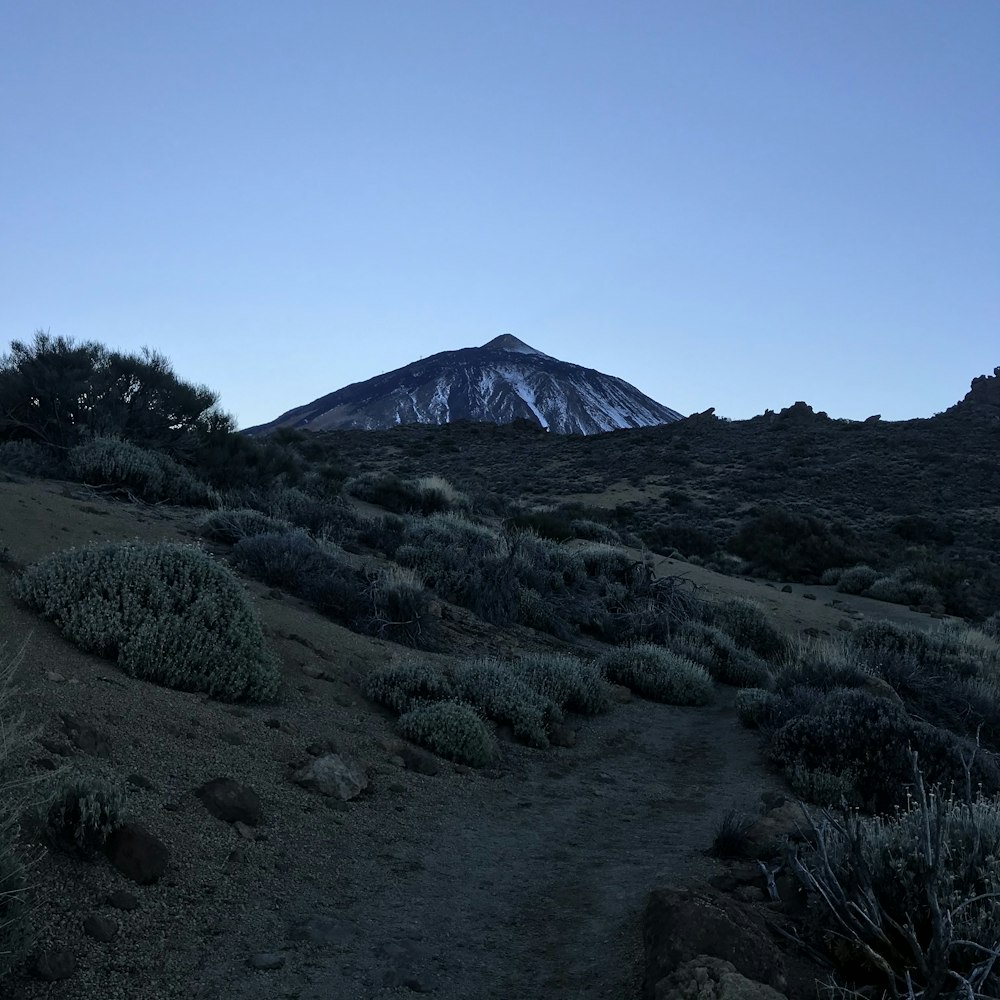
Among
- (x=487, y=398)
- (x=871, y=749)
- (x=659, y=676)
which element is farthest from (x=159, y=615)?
(x=487, y=398)

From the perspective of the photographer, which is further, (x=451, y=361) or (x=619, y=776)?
(x=451, y=361)

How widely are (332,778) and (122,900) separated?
185 cm

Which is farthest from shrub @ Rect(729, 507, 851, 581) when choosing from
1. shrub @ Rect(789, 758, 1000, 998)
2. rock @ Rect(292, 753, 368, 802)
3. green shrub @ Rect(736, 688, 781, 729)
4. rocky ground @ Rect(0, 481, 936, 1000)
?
shrub @ Rect(789, 758, 1000, 998)

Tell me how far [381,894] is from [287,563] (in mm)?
6183

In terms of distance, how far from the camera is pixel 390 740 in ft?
20.2

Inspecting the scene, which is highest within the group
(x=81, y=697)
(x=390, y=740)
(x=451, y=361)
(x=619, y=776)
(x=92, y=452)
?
(x=451, y=361)

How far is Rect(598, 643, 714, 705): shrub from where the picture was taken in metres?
9.80

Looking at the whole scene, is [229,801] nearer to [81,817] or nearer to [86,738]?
[86,738]

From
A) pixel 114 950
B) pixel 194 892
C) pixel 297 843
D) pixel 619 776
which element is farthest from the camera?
pixel 619 776

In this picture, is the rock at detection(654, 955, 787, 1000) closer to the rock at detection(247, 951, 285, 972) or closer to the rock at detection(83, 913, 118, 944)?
the rock at detection(247, 951, 285, 972)

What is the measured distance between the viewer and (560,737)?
7398 millimetres

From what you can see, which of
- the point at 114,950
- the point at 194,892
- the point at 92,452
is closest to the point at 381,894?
the point at 194,892

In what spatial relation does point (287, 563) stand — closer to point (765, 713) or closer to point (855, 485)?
point (765, 713)

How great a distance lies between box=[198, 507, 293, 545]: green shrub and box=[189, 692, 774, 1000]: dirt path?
5474 millimetres
